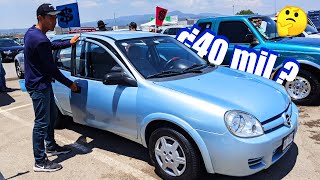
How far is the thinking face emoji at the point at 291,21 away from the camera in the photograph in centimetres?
716

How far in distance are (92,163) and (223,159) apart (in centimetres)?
188

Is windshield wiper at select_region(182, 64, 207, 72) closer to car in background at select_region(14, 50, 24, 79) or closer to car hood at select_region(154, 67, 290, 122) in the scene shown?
car hood at select_region(154, 67, 290, 122)

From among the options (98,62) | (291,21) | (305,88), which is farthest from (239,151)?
(291,21)

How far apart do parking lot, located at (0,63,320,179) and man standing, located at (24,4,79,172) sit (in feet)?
0.97

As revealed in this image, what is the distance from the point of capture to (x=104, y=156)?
4.50m

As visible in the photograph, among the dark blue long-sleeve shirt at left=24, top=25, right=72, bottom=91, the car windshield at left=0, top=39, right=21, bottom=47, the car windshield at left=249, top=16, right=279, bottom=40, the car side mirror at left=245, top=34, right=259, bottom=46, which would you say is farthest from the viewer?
the car windshield at left=0, top=39, right=21, bottom=47

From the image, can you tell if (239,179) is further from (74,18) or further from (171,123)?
(74,18)

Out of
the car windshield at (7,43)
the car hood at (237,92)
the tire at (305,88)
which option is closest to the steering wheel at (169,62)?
the car hood at (237,92)

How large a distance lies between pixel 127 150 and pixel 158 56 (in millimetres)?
1377

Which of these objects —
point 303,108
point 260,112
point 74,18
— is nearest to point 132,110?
point 260,112

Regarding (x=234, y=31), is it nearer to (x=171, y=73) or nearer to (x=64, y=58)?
(x=171, y=73)

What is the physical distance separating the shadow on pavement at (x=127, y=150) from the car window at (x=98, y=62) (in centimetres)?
108

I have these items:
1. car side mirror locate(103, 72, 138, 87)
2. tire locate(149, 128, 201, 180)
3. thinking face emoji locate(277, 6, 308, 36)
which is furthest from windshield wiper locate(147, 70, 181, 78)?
thinking face emoji locate(277, 6, 308, 36)

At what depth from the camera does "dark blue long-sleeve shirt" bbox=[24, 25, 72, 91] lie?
12.6 ft
